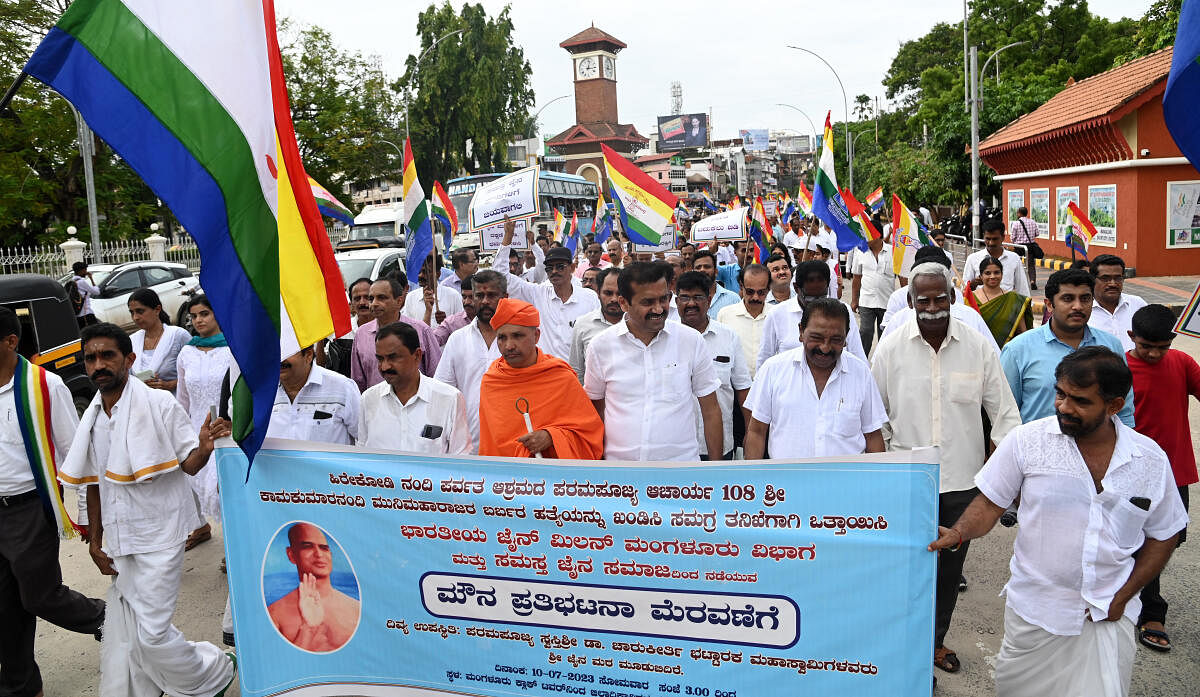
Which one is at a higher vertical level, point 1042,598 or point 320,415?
point 320,415

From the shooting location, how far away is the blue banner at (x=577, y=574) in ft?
10.6

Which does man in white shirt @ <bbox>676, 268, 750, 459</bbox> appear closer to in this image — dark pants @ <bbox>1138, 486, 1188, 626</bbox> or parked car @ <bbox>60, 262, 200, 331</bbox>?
dark pants @ <bbox>1138, 486, 1188, 626</bbox>

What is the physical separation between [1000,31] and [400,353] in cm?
4994

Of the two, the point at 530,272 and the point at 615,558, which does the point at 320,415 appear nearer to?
the point at 615,558

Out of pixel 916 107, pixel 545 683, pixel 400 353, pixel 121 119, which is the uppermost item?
pixel 916 107

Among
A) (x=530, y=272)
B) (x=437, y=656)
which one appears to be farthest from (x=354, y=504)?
(x=530, y=272)

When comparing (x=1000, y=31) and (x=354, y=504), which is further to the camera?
(x=1000, y=31)

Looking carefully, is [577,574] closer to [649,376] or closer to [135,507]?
[649,376]

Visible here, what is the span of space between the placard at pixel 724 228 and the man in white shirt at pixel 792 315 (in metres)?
7.01

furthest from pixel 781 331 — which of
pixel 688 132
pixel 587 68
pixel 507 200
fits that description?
pixel 688 132

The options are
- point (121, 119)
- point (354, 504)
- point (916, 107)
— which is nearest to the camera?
point (121, 119)

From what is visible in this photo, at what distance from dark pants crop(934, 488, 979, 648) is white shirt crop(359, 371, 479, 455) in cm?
224

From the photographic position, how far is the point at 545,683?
138 inches

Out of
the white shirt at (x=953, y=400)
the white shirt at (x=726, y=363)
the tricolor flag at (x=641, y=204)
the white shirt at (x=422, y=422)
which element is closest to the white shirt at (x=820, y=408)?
the white shirt at (x=953, y=400)
